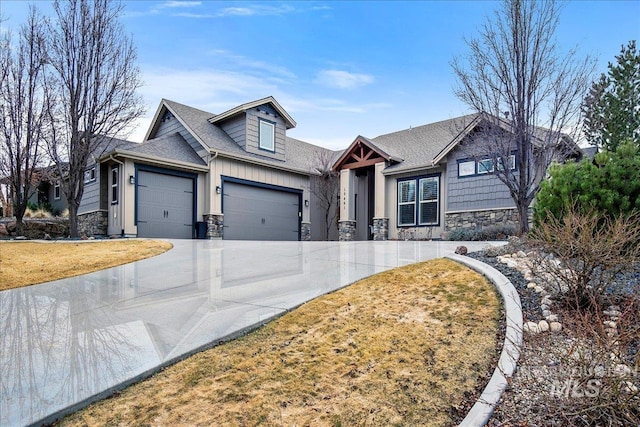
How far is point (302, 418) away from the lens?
230cm

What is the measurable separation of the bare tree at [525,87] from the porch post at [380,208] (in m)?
5.88

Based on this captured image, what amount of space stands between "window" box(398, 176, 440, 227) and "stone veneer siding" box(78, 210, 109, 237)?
10.5m

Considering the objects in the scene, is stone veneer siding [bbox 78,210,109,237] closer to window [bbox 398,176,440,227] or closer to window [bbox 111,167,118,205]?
window [bbox 111,167,118,205]

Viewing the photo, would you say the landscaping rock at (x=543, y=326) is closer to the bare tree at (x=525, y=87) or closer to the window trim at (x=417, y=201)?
the bare tree at (x=525, y=87)

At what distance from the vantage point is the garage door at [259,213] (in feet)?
48.3

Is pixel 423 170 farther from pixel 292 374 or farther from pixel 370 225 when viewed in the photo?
pixel 292 374

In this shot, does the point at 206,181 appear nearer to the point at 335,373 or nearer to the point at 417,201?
the point at 417,201

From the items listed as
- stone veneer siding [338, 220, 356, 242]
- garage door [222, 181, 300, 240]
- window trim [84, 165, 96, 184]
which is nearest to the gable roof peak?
garage door [222, 181, 300, 240]

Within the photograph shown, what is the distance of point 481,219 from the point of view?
12344mm

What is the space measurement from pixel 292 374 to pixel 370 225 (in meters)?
14.2

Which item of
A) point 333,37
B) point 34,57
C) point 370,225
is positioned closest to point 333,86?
point 333,37

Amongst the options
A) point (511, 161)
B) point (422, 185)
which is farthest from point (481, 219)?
point (511, 161)

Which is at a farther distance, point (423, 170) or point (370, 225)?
point (370, 225)

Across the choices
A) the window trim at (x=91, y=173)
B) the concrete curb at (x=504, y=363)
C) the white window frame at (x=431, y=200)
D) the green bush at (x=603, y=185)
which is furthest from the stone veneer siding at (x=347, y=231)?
the concrete curb at (x=504, y=363)
